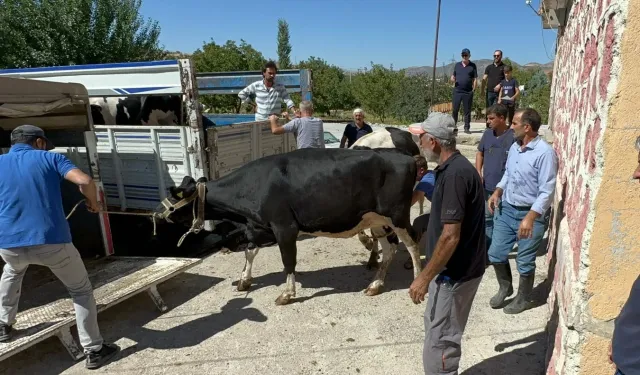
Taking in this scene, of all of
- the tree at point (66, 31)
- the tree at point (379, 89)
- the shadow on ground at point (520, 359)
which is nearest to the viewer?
the shadow on ground at point (520, 359)

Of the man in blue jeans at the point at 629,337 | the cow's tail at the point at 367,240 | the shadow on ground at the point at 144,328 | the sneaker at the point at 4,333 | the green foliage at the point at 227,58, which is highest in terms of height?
the green foliage at the point at 227,58

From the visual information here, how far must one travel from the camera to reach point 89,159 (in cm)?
536

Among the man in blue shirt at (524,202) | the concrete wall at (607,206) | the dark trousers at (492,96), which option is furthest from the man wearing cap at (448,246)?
the dark trousers at (492,96)

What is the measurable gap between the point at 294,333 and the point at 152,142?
3701mm

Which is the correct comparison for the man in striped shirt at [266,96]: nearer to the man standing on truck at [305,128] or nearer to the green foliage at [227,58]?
the man standing on truck at [305,128]

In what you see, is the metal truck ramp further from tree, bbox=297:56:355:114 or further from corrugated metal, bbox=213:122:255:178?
tree, bbox=297:56:355:114

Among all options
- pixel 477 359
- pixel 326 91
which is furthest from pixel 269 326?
pixel 326 91

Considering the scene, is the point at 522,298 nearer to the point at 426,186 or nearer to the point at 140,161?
the point at 426,186

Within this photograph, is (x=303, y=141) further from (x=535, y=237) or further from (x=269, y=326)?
(x=535, y=237)

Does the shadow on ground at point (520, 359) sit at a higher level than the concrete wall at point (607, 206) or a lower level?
lower

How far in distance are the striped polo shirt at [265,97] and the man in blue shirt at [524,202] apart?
13.2ft

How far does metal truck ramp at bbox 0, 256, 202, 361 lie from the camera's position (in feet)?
12.3

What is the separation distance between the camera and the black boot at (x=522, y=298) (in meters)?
4.37

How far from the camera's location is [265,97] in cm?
732
